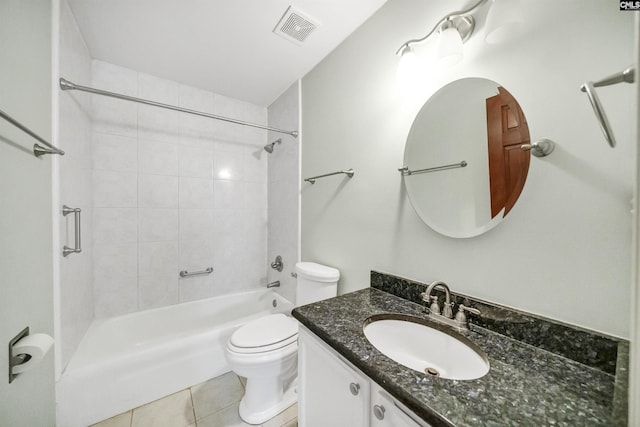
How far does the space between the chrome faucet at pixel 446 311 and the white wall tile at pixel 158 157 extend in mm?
2203

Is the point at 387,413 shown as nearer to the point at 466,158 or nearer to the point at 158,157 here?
the point at 466,158

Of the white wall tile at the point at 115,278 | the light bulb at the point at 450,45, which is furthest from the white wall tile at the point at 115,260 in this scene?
the light bulb at the point at 450,45

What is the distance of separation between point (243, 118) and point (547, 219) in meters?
2.46

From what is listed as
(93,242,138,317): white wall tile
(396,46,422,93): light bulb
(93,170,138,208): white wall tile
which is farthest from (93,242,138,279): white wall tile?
(396,46,422,93): light bulb

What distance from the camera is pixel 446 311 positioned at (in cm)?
86

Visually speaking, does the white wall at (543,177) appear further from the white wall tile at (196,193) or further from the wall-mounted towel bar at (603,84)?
the white wall tile at (196,193)

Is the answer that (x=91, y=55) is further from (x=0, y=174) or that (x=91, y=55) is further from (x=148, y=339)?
(x=148, y=339)

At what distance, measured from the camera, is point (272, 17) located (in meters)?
1.31

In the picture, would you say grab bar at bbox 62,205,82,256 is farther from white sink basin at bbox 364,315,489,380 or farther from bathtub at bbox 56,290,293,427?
white sink basin at bbox 364,315,489,380

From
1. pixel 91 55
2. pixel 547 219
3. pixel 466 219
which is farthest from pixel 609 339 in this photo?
pixel 91 55

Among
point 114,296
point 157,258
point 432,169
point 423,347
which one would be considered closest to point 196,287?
point 157,258

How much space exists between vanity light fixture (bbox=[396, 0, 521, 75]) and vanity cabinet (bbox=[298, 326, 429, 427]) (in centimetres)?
120

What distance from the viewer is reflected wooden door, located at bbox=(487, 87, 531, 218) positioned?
764 mm

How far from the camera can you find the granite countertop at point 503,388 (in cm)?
46
